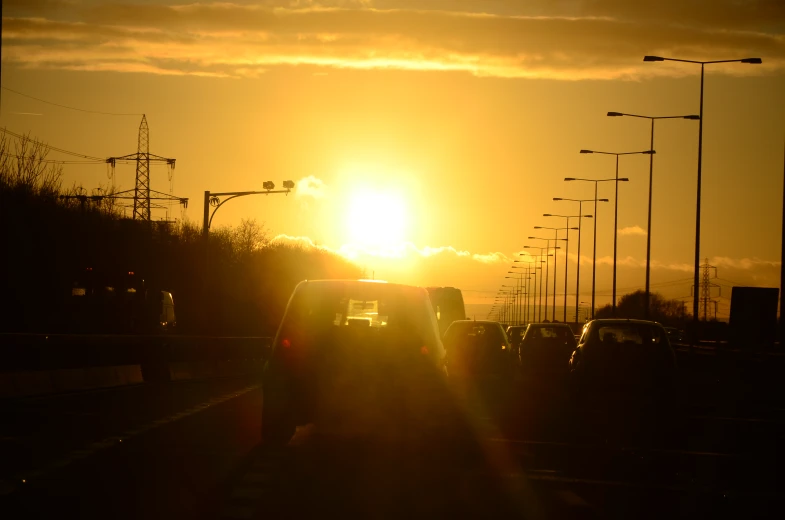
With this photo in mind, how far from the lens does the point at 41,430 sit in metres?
17.0

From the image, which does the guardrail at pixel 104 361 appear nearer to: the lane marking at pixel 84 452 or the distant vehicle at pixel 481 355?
the lane marking at pixel 84 452

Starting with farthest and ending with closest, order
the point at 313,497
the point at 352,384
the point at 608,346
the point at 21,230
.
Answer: the point at 21,230 → the point at 608,346 → the point at 352,384 → the point at 313,497

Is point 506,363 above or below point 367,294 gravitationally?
below

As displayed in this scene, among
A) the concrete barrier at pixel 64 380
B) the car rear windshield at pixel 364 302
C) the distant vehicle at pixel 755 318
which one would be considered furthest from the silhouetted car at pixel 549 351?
the car rear windshield at pixel 364 302

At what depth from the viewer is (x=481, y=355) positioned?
3344 centimetres

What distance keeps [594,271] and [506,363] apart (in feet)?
175

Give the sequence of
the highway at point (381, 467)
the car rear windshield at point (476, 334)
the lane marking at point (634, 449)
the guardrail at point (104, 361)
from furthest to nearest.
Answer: the car rear windshield at point (476, 334) → the guardrail at point (104, 361) → the lane marking at point (634, 449) → the highway at point (381, 467)

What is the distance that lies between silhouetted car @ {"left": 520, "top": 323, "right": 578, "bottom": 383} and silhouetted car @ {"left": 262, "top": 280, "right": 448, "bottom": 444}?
1054 inches

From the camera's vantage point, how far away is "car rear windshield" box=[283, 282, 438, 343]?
45.4 feet

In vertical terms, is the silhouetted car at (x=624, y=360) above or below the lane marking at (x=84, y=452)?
above

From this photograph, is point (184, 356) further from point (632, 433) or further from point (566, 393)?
point (632, 433)

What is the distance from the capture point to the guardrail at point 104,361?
83.7 ft

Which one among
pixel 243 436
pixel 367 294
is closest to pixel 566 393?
pixel 243 436

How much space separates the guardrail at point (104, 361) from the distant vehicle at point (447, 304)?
19.7m
